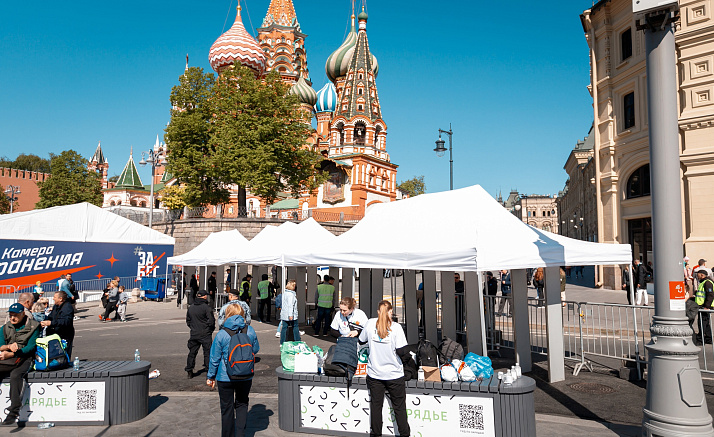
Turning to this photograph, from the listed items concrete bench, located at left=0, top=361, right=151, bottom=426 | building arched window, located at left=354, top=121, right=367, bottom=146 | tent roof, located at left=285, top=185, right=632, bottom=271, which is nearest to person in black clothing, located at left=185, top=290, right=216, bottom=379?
concrete bench, located at left=0, top=361, right=151, bottom=426

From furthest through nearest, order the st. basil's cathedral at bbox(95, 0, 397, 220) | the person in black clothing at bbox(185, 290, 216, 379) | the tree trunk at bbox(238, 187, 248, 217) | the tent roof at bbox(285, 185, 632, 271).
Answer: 1. the st. basil's cathedral at bbox(95, 0, 397, 220)
2. the tree trunk at bbox(238, 187, 248, 217)
3. the person in black clothing at bbox(185, 290, 216, 379)
4. the tent roof at bbox(285, 185, 632, 271)

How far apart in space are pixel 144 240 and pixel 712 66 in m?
29.2

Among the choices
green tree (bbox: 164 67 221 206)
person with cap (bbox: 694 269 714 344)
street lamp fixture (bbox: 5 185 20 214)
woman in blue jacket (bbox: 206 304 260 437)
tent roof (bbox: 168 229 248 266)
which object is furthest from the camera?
street lamp fixture (bbox: 5 185 20 214)

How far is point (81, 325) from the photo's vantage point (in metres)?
17.7

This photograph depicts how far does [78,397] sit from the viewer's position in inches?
267

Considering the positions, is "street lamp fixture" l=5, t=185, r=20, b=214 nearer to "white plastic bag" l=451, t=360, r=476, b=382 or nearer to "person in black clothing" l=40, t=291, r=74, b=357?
"person in black clothing" l=40, t=291, r=74, b=357

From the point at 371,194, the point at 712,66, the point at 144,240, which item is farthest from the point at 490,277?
the point at 371,194

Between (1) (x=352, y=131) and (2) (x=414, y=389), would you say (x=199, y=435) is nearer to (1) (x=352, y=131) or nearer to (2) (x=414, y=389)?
(2) (x=414, y=389)

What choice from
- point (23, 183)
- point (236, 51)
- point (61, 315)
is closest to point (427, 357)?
point (61, 315)

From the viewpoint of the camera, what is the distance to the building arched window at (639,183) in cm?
2444

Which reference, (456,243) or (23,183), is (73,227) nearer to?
(456,243)

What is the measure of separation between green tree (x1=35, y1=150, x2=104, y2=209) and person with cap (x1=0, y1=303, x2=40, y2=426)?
55586 millimetres

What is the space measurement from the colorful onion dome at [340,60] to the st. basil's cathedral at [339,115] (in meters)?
0.15

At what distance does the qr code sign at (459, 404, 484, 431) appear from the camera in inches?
228
